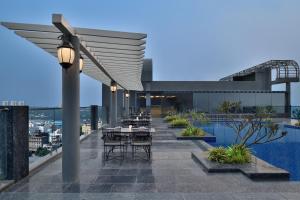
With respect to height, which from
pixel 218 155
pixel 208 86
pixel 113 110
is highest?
pixel 208 86

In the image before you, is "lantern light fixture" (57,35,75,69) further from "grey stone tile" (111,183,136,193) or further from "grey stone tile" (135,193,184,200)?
"grey stone tile" (135,193,184,200)

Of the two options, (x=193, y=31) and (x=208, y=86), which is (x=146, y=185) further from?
(x=193, y=31)

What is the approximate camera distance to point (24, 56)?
89.8m

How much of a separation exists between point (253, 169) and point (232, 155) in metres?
0.93

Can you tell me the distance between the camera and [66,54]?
19.6 feet

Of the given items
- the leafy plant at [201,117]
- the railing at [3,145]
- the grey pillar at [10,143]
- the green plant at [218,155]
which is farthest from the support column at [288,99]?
the railing at [3,145]

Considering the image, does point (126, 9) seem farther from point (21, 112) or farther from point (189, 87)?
point (21, 112)

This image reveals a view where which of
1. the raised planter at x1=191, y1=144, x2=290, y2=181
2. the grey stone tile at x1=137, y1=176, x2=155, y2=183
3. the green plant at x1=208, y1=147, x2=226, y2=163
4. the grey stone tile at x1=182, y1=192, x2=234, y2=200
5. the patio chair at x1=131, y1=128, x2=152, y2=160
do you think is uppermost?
the patio chair at x1=131, y1=128, x2=152, y2=160

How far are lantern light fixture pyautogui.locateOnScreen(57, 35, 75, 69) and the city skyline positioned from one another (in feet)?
113

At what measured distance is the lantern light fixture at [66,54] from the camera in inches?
235

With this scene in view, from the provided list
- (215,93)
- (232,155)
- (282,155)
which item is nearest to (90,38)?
(232,155)

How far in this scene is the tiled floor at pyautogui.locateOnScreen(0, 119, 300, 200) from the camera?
5398mm

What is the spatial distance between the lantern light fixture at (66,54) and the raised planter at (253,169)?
3459mm

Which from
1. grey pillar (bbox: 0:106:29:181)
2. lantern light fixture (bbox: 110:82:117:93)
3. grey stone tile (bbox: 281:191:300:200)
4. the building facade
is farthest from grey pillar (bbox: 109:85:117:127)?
the building facade
